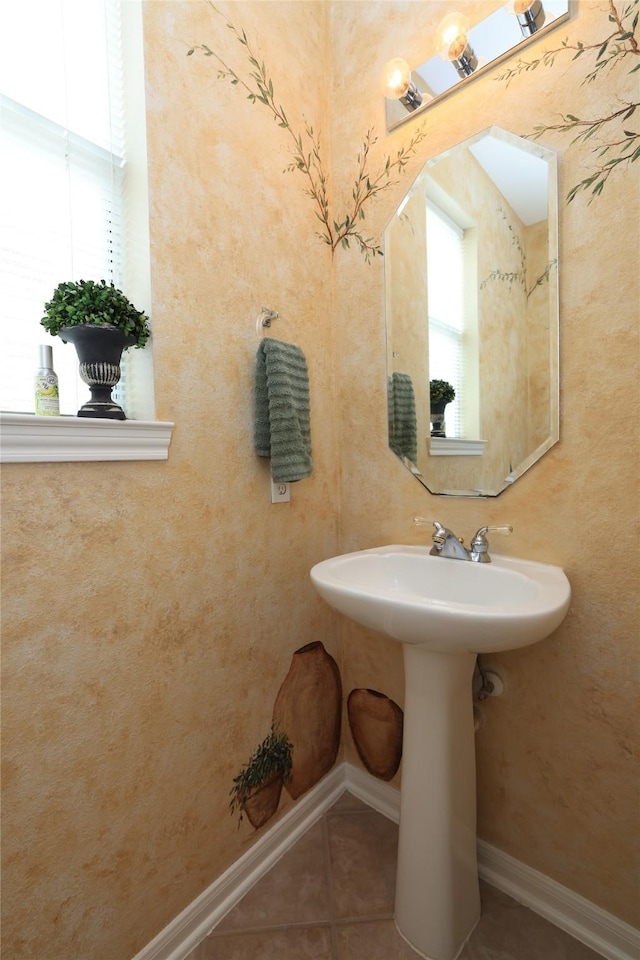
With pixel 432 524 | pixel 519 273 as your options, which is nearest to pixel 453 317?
pixel 519 273

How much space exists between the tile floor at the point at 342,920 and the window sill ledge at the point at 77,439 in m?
1.19

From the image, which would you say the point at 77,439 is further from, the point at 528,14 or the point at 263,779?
the point at 528,14

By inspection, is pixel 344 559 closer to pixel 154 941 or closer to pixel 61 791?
pixel 61 791

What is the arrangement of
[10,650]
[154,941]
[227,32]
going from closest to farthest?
[10,650] < [154,941] < [227,32]

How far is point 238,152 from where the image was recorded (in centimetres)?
109

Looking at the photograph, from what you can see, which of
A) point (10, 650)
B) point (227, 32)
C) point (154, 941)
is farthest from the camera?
point (227, 32)

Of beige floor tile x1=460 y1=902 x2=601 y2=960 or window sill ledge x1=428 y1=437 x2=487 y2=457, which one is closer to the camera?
beige floor tile x1=460 y1=902 x2=601 y2=960

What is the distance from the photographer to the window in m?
1.12

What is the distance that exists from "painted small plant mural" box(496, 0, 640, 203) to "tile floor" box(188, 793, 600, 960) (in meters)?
1.72

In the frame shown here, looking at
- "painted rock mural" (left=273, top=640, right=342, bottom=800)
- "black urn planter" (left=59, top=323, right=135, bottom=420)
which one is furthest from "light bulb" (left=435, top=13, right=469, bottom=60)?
"painted rock mural" (left=273, top=640, right=342, bottom=800)

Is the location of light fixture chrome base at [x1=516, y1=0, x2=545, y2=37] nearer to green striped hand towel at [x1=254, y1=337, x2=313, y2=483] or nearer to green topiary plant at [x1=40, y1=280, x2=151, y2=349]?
green striped hand towel at [x1=254, y1=337, x2=313, y2=483]

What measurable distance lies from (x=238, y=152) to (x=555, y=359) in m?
0.98

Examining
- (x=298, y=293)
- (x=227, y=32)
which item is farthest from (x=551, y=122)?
(x=227, y=32)

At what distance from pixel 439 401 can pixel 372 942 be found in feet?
4.53
